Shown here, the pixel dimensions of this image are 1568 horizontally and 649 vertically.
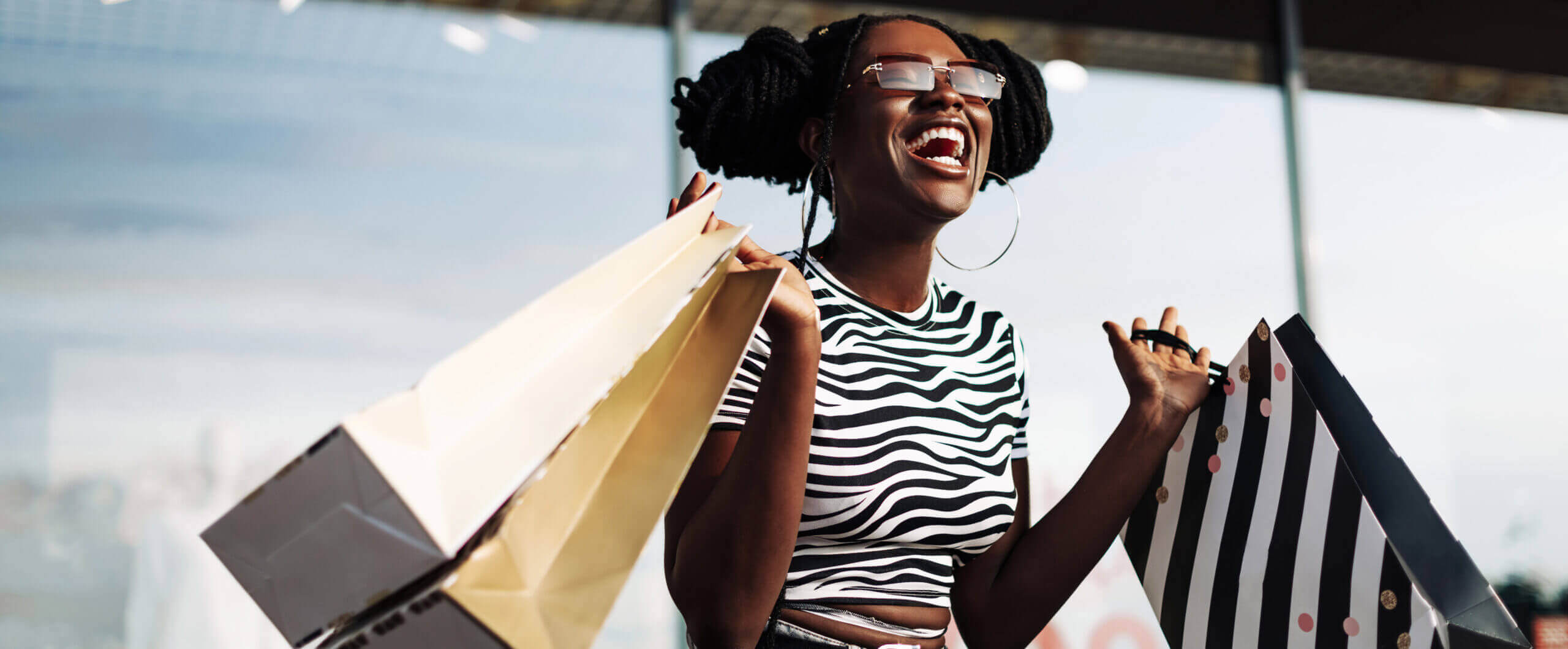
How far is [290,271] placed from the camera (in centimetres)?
269

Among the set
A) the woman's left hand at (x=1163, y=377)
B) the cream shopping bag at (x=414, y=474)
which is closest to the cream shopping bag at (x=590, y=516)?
the cream shopping bag at (x=414, y=474)

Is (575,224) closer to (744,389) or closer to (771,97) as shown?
(771,97)

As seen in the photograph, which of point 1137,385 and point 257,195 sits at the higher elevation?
point 257,195

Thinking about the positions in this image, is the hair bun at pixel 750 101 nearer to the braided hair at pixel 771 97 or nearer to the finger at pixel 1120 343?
the braided hair at pixel 771 97

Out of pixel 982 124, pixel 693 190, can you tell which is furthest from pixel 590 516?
pixel 982 124

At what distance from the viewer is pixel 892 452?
1188 mm

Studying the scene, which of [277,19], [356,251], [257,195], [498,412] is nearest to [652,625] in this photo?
[356,251]

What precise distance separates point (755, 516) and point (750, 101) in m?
0.53

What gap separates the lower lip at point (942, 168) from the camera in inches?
48.3

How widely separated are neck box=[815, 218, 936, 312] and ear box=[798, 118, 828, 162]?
0.31ft

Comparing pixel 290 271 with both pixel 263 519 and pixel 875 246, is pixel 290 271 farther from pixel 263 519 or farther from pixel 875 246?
pixel 263 519

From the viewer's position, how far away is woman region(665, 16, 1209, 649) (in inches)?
41.6

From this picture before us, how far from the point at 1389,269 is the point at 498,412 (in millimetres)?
3521

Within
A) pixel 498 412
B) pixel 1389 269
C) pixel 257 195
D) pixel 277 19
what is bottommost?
pixel 1389 269
